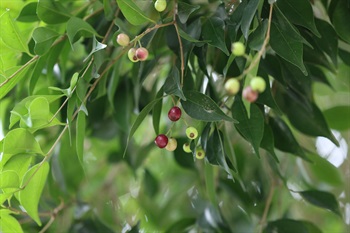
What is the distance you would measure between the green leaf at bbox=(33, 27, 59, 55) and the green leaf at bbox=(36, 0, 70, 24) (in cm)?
3

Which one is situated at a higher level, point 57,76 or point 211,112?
point 211,112

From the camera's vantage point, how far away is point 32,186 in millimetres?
604

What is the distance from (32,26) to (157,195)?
1.45 feet

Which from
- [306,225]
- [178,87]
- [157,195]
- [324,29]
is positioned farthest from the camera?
[157,195]

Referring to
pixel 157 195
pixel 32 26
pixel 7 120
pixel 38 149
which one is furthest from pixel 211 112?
pixel 157 195

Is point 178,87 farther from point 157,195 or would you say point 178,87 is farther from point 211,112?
point 157,195

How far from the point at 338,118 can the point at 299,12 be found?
1.16 feet

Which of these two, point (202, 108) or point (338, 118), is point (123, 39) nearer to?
point (202, 108)

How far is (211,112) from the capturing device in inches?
21.3

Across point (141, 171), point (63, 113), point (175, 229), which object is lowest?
point (141, 171)

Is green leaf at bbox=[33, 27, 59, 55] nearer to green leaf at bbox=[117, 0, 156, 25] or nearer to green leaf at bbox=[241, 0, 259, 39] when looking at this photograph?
green leaf at bbox=[117, 0, 156, 25]

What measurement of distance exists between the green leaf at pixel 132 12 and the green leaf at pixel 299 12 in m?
0.12

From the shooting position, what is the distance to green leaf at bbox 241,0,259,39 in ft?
1.70

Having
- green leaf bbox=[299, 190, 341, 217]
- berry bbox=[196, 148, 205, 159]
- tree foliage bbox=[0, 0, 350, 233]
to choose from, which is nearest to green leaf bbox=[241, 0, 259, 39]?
tree foliage bbox=[0, 0, 350, 233]
